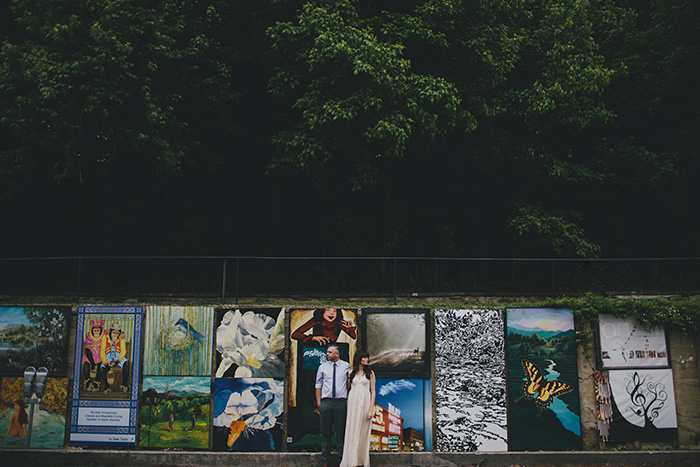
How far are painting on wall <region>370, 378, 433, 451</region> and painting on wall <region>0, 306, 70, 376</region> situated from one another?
6.11m

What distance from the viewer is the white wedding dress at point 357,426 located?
28.1 ft

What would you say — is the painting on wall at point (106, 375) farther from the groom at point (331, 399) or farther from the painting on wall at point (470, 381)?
the painting on wall at point (470, 381)

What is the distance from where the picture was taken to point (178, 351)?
33.1ft

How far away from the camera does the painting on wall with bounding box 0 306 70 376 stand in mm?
10211

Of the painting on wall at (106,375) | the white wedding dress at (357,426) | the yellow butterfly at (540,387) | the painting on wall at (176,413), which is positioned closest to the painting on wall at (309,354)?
the white wedding dress at (357,426)

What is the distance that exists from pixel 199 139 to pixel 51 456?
9.64 meters

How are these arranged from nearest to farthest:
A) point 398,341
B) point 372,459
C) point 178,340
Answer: point 372,459 → point 398,341 → point 178,340

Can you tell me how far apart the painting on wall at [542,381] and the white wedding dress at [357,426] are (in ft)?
9.81

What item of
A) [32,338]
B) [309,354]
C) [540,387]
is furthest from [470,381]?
[32,338]

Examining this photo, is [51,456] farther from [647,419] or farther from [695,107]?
[695,107]

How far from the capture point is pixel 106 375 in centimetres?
1006

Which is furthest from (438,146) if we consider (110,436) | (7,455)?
(7,455)

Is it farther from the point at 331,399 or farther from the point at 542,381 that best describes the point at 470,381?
the point at 331,399

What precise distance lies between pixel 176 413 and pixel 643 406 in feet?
28.9
